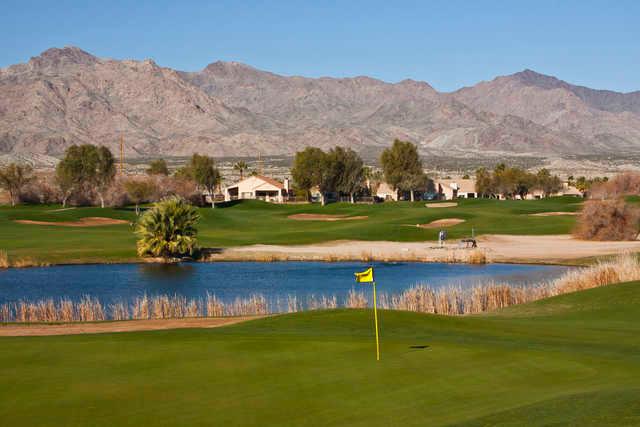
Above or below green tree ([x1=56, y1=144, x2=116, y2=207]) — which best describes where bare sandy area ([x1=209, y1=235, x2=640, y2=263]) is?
below

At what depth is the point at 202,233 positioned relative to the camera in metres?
80.8

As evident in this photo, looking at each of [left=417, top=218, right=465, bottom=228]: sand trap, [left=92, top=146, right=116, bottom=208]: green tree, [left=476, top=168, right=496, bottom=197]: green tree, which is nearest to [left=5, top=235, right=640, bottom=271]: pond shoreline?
[left=417, top=218, right=465, bottom=228]: sand trap

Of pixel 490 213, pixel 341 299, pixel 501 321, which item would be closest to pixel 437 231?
pixel 490 213

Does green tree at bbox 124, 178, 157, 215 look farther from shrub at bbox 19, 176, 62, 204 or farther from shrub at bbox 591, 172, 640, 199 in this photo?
shrub at bbox 591, 172, 640, 199

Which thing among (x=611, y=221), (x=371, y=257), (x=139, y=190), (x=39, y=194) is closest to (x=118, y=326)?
(x=371, y=257)

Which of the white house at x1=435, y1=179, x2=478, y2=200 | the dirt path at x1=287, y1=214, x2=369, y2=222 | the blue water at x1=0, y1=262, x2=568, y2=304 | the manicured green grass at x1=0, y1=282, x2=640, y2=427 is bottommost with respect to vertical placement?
the blue water at x1=0, y1=262, x2=568, y2=304

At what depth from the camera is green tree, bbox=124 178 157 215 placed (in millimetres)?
110250

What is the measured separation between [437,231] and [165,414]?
2481 inches

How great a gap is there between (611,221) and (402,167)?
70.2 meters

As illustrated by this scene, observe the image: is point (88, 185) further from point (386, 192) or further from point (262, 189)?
point (386, 192)

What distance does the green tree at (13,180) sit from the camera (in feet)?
367

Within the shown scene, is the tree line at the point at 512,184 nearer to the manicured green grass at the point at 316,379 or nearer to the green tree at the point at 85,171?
the green tree at the point at 85,171

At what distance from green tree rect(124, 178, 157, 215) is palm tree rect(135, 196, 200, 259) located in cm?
4871

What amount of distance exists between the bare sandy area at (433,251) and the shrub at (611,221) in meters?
1.62
